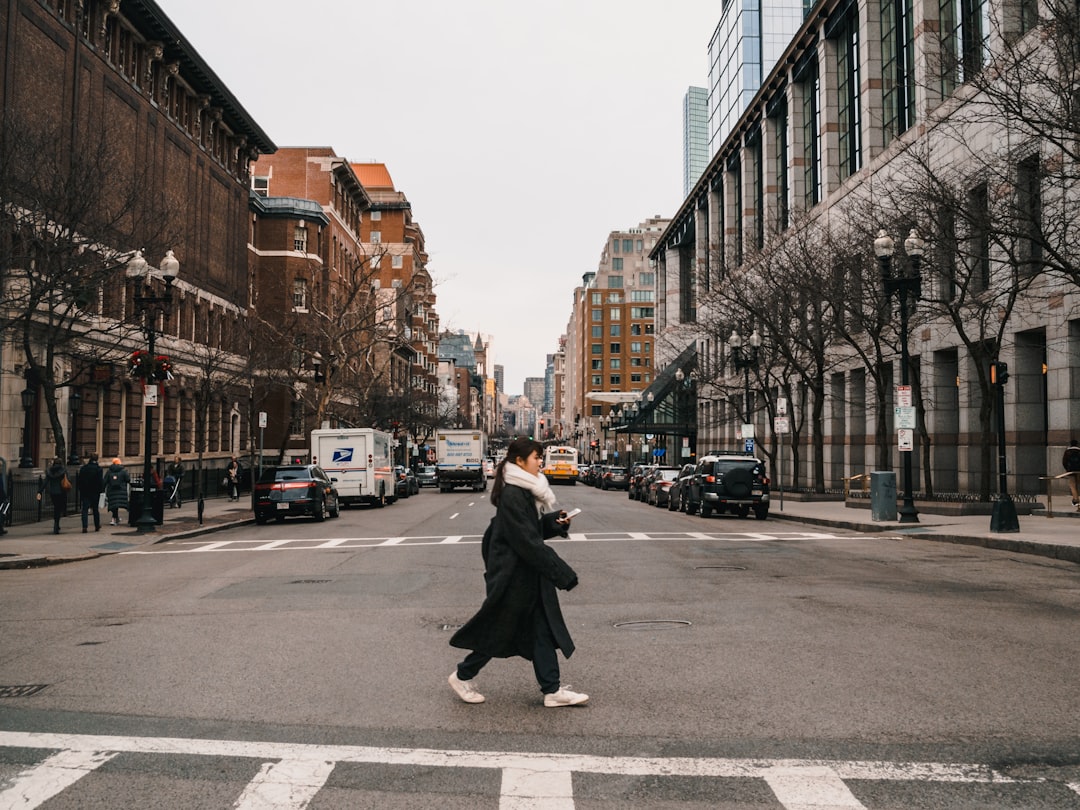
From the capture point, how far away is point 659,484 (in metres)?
40.5

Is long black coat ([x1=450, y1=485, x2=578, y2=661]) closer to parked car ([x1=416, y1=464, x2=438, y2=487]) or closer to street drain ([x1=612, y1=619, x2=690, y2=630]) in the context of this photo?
street drain ([x1=612, y1=619, x2=690, y2=630])

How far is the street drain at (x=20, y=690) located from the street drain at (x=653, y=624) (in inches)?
211

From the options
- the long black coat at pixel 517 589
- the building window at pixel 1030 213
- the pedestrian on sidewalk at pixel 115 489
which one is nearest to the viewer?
the long black coat at pixel 517 589

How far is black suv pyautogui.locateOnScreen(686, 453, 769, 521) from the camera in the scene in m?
30.1

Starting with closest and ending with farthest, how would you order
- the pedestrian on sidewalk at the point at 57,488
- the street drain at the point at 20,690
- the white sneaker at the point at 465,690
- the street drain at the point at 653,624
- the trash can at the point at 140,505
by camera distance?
the white sneaker at the point at 465,690, the street drain at the point at 20,690, the street drain at the point at 653,624, the pedestrian on sidewalk at the point at 57,488, the trash can at the point at 140,505

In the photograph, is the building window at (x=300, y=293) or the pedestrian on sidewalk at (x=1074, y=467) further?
the building window at (x=300, y=293)

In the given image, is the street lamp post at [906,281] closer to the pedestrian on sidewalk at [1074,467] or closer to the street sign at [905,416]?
the street sign at [905,416]

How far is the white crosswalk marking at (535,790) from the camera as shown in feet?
16.7

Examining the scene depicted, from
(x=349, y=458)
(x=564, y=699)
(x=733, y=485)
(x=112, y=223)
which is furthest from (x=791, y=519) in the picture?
(x=564, y=699)

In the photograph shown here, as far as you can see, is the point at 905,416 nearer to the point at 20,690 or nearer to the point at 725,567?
the point at 725,567

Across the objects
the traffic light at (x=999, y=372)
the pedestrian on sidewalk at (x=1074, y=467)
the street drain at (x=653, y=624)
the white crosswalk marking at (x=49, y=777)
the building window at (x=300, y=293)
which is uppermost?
the building window at (x=300, y=293)

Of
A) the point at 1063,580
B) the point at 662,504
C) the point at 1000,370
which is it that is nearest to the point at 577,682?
the point at 1063,580

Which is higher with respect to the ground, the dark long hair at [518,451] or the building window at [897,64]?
the building window at [897,64]

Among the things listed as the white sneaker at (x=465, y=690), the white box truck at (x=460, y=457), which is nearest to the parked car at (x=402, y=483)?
the white box truck at (x=460, y=457)
